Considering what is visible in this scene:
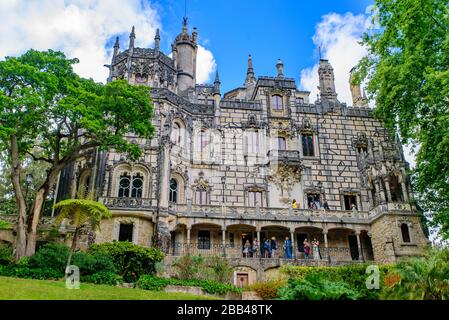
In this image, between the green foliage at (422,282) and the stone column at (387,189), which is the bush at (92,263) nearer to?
the green foliage at (422,282)

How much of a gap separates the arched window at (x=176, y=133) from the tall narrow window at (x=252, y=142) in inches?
235

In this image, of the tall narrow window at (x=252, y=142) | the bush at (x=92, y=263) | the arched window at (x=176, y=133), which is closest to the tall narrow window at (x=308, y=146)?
the tall narrow window at (x=252, y=142)

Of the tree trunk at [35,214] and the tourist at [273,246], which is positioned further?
the tourist at [273,246]

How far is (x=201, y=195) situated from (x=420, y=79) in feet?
57.9

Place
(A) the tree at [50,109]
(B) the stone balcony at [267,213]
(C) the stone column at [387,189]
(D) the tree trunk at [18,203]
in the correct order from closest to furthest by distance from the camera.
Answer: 1. (D) the tree trunk at [18,203]
2. (A) the tree at [50,109]
3. (B) the stone balcony at [267,213]
4. (C) the stone column at [387,189]

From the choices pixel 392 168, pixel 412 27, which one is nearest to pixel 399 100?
pixel 412 27

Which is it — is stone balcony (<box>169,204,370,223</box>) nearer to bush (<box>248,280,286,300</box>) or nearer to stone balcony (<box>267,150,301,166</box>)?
stone balcony (<box>267,150,301,166</box>)

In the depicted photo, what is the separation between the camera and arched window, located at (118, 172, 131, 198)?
102 feet

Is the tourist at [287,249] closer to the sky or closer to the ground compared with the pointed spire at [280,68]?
closer to the ground

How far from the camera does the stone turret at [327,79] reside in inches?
1725

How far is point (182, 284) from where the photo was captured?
69.0 ft

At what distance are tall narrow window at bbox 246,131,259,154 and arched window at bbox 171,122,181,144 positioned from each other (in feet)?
19.6

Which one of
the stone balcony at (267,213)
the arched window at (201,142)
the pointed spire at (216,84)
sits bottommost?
the stone balcony at (267,213)

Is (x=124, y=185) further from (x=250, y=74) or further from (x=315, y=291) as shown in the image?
(x=250, y=74)
